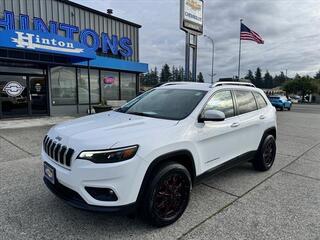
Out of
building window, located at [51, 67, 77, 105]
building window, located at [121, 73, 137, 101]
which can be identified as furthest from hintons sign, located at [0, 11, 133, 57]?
building window, located at [51, 67, 77, 105]

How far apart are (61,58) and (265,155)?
11.9m

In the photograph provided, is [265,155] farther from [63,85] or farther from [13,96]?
[63,85]

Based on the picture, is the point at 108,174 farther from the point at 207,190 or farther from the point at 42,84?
the point at 42,84

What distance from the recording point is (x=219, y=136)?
157 inches

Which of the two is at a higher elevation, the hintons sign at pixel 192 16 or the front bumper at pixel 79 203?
A: the hintons sign at pixel 192 16

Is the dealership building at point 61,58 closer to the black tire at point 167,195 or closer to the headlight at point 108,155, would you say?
the headlight at point 108,155

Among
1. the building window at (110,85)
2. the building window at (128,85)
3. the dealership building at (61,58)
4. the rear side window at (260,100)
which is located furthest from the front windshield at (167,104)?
the building window at (128,85)

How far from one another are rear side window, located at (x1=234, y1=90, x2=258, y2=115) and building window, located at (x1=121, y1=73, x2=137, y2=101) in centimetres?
1409

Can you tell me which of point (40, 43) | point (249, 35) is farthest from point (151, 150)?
point (249, 35)

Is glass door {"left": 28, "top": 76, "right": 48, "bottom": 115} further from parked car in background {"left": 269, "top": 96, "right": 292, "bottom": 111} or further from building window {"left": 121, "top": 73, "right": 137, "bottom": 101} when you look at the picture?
parked car in background {"left": 269, "top": 96, "right": 292, "bottom": 111}

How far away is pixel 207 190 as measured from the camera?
14.4 feet

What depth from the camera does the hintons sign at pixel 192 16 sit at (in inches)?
562

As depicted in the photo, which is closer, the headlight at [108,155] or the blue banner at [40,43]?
the headlight at [108,155]

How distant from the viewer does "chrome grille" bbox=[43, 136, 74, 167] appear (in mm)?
2918
